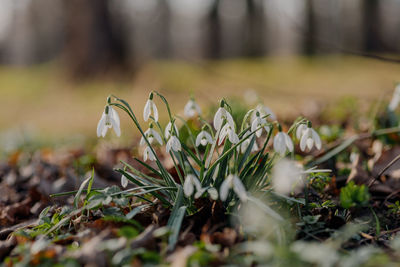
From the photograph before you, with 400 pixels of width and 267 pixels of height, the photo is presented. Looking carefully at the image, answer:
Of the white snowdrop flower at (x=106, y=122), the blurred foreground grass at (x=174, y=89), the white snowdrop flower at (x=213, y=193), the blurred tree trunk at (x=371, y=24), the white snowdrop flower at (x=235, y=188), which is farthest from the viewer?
the blurred tree trunk at (x=371, y=24)

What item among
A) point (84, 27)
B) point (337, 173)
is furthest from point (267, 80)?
point (337, 173)

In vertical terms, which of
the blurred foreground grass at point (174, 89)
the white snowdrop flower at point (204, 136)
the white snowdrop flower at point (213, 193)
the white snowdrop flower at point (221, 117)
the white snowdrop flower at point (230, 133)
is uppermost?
the white snowdrop flower at point (221, 117)

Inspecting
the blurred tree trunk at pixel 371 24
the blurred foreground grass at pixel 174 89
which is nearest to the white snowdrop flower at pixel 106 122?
the blurred foreground grass at pixel 174 89

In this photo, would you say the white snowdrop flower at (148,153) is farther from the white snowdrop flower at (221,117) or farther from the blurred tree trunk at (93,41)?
the blurred tree trunk at (93,41)

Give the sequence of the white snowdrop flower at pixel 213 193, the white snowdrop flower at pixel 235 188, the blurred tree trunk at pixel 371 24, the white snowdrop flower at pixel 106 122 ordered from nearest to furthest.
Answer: the white snowdrop flower at pixel 235 188, the white snowdrop flower at pixel 213 193, the white snowdrop flower at pixel 106 122, the blurred tree trunk at pixel 371 24

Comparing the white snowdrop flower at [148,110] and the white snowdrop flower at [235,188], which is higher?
the white snowdrop flower at [148,110]

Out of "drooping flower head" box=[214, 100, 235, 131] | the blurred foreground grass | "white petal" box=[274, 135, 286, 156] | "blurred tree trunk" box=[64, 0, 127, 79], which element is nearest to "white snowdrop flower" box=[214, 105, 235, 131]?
"drooping flower head" box=[214, 100, 235, 131]

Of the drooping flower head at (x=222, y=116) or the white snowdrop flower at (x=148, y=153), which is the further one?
the white snowdrop flower at (x=148, y=153)
